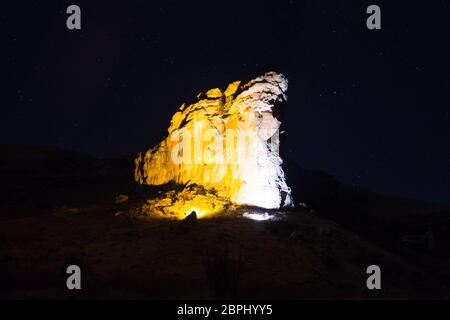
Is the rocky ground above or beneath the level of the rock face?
beneath

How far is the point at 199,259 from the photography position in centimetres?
1700

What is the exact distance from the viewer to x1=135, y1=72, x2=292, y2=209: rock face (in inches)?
917

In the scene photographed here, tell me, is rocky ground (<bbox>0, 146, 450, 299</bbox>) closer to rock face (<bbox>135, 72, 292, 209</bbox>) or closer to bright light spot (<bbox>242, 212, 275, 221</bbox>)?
bright light spot (<bbox>242, 212, 275, 221</bbox>)

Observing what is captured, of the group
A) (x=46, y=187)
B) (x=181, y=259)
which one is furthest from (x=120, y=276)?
(x=46, y=187)

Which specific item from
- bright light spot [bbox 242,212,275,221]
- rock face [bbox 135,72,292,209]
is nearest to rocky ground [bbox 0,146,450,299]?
bright light spot [bbox 242,212,275,221]

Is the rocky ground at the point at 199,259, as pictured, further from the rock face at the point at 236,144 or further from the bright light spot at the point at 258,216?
the rock face at the point at 236,144

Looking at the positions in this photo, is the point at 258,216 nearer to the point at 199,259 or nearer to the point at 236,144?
the point at 236,144

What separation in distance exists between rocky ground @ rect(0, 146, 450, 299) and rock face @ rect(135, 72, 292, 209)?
217 centimetres

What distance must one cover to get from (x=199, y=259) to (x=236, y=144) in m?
9.35

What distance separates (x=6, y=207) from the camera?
34.5m

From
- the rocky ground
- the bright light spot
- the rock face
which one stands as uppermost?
the rock face

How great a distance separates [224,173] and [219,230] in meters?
5.53

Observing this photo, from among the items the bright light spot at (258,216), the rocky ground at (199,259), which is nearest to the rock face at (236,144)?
the bright light spot at (258,216)
